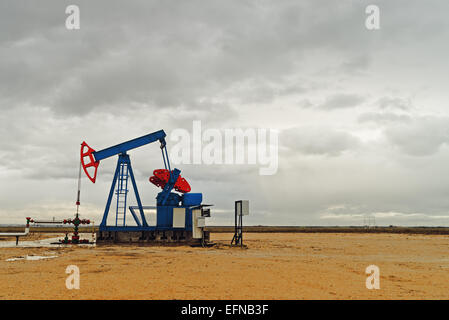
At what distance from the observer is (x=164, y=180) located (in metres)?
24.7

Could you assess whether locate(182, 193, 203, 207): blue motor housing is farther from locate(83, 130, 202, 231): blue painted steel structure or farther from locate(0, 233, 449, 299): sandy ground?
locate(0, 233, 449, 299): sandy ground

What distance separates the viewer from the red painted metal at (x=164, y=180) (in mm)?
24747

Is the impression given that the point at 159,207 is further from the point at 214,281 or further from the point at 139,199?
the point at 214,281

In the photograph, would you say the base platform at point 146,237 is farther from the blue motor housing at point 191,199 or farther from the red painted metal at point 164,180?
the red painted metal at point 164,180

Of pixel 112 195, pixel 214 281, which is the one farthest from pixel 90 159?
pixel 214 281

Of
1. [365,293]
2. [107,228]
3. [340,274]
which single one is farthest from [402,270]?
[107,228]

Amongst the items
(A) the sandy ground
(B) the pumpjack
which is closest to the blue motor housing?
(B) the pumpjack

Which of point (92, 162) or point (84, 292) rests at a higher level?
point (92, 162)

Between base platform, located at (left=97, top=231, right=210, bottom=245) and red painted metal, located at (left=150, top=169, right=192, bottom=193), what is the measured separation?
304 centimetres

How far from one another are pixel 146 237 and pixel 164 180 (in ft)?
13.1

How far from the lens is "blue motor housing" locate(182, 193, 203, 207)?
80.9 ft
